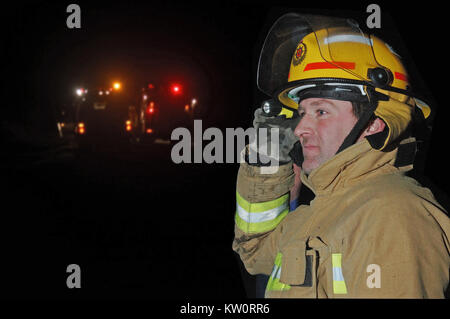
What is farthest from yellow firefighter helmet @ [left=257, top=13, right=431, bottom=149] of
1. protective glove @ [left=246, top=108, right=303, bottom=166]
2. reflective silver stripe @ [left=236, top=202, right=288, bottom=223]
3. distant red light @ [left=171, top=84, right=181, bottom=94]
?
distant red light @ [left=171, top=84, right=181, bottom=94]

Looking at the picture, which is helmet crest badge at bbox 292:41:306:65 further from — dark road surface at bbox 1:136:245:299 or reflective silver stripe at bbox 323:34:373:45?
dark road surface at bbox 1:136:245:299

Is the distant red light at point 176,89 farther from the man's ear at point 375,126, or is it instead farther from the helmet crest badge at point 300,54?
the man's ear at point 375,126

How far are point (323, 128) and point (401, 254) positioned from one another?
2.64 feet

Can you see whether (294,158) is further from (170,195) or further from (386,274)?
(170,195)

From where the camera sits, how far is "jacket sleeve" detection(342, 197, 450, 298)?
130cm

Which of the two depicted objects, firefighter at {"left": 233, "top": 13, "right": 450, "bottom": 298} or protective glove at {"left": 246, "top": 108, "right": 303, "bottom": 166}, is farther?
protective glove at {"left": 246, "top": 108, "right": 303, "bottom": 166}

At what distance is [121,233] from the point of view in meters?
5.51

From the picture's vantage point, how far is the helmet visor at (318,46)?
1.98 meters

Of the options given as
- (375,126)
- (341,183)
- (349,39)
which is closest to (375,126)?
(375,126)

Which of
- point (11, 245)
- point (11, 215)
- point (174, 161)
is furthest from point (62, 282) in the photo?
point (174, 161)

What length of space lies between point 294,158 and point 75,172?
9.21 meters

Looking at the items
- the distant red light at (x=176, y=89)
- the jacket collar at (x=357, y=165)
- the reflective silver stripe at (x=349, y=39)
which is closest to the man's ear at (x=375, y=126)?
the jacket collar at (x=357, y=165)

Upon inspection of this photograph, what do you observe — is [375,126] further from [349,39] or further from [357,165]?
[349,39]
